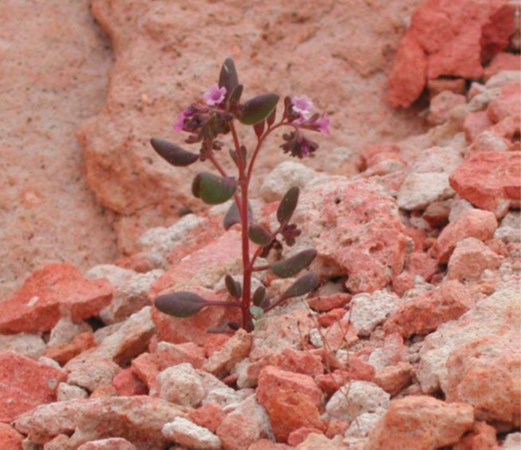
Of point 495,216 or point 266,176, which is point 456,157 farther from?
point 266,176

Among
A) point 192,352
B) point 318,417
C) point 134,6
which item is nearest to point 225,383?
point 192,352

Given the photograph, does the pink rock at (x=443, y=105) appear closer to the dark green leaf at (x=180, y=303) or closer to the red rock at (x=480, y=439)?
the dark green leaf at (x=180, y=303)

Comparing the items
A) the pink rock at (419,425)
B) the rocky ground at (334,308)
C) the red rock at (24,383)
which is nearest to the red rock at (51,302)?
the rocky ground at (334,308)

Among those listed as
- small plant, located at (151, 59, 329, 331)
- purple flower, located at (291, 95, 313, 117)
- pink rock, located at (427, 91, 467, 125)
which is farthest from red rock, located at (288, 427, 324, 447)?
pink rock, located at (427, 91, 467, 125)

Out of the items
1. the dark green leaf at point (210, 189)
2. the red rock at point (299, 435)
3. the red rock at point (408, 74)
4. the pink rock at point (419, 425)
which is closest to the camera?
the pink rock at point (419, 425)

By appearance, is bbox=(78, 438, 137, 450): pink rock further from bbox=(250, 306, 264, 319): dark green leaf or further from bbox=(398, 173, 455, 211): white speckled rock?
bbox=(398, 173, 455, 211): white speckled rock

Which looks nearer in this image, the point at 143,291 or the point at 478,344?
the point at 478,344
